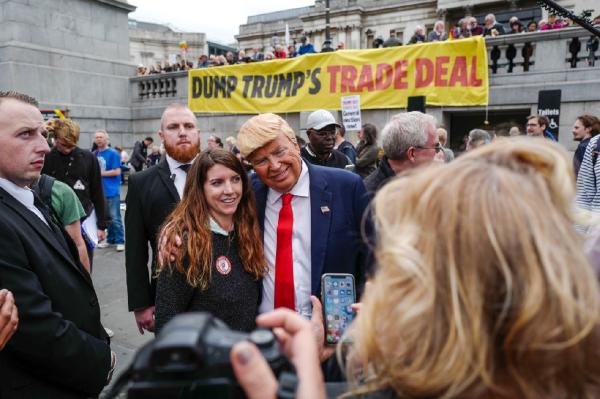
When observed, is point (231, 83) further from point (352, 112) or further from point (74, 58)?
point (352, 112)

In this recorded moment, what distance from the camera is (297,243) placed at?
2.24m

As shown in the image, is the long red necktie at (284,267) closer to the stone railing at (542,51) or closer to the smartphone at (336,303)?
the smartphone at (336,303)

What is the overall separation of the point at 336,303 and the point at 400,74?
9.41 meters

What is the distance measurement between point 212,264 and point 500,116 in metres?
11.9

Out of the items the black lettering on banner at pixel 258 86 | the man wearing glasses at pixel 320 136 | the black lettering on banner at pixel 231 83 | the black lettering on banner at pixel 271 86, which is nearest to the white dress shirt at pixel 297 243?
the man wearing glasses at pixel 320 136

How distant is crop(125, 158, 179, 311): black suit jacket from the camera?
2.86m

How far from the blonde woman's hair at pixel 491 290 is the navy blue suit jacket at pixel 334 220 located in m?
1.33

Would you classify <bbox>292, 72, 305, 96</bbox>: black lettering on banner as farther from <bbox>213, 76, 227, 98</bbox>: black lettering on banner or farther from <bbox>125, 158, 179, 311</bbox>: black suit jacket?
<bbox>125, 158, 179, 311</bbox>: black suit jacket

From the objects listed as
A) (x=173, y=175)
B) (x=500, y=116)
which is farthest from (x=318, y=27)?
(x=173, y=175)

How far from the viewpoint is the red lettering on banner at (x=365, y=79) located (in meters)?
10.8

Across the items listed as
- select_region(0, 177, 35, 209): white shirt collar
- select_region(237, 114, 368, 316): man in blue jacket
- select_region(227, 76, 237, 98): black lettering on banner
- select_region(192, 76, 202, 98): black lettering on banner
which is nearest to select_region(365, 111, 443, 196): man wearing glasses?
select_region(237, 114, 368, 316): man in blue jacket

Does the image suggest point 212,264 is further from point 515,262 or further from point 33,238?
point 515,262

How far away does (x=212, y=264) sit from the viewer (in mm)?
2043

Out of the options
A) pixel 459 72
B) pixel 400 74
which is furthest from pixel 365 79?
pixel 459 72
